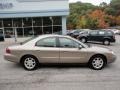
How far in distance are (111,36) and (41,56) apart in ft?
48.9

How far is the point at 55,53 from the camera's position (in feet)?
32.2

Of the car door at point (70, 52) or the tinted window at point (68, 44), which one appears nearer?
the car door at point (70, 52)

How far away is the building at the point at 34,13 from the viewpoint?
2798 cm

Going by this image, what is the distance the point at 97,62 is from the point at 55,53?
1.83 meters

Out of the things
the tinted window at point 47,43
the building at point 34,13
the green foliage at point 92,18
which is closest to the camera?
the tinted window at point 47,43

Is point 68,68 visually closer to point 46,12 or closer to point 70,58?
point 70,58

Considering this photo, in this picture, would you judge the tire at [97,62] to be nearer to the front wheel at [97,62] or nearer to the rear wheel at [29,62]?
the front wheel at [97,62]

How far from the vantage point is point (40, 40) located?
998cm

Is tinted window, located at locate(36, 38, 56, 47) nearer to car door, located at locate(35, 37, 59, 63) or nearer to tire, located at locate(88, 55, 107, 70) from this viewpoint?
car door, located at locate(35, 37, 59, 63)

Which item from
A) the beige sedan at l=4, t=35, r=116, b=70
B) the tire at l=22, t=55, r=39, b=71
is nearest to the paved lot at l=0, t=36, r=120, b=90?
the tire at l=22, t=55, r=39, b=71

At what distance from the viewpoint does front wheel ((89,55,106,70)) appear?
32.6 ft

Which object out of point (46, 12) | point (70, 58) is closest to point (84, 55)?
point (70, 58)

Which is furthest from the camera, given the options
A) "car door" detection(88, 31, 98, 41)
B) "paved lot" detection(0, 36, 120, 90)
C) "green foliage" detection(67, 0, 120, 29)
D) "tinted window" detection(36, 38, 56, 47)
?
"green foliage" detection(67, 0, 120, 29)

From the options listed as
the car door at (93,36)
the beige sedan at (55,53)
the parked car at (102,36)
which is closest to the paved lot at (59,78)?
the beige sedan at (55,53)
